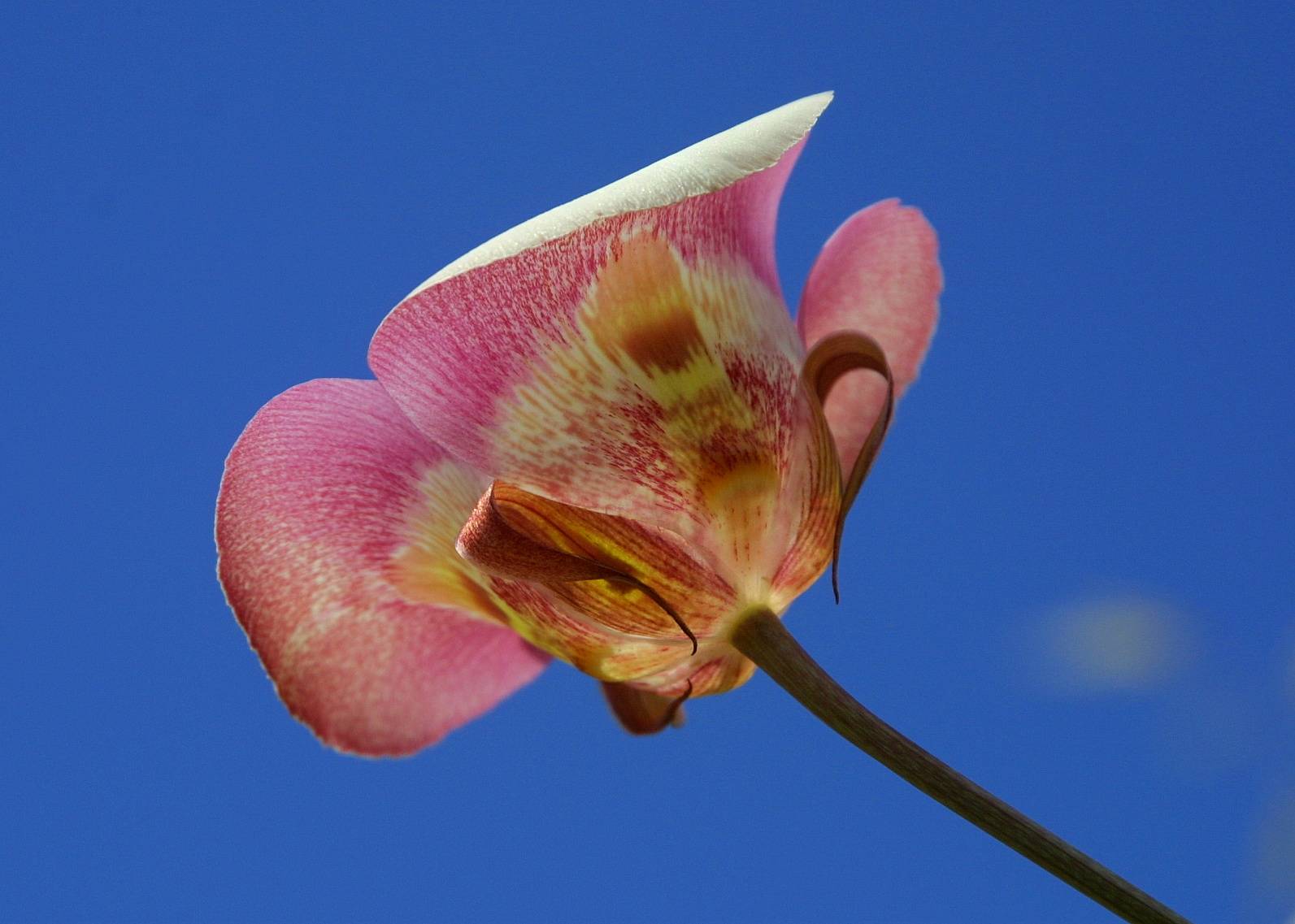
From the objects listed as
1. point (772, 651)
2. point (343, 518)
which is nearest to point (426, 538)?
point (343, 518)

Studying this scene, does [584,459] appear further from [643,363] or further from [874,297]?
[874,297]

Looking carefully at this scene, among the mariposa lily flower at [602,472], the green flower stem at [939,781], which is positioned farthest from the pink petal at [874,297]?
the green flower stem at [939,781]

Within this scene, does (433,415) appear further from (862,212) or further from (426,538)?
(862,212)

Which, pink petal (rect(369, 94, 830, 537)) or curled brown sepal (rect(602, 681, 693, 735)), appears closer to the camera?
pink petal (rect(369, 94, 830, 537))

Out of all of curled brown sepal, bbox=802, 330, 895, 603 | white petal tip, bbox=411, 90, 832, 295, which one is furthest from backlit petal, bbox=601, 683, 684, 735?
white petal tip, bbox=411, 90, 832, 295

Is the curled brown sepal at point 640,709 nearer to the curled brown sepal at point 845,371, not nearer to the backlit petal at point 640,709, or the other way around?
the backlit petal at point 640,709

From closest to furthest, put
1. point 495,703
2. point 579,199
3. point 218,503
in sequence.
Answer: point 579,199 → point 218,503 → point 495,703

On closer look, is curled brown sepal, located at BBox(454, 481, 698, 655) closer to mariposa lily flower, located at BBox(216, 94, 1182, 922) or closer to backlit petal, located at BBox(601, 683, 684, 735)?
mariposa lily flower, located at BBox(216, 94, 1182, 922)
